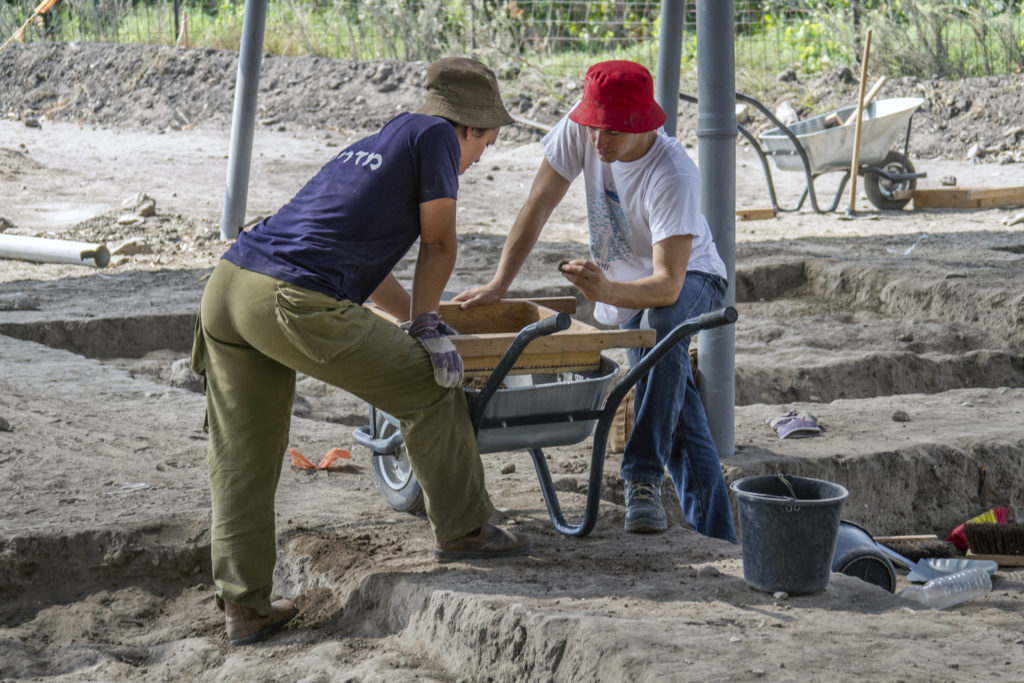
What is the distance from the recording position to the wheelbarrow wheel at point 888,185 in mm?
12469

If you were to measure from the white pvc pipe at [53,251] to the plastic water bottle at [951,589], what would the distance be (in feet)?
24.9

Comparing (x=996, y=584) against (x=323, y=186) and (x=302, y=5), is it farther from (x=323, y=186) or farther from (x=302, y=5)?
(x=302, y=5)

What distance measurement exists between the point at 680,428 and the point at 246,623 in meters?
1.70

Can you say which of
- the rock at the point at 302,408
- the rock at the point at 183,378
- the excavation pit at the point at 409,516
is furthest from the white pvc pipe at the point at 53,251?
the rock at the point at 302,408

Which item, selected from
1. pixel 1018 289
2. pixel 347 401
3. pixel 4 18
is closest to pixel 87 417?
pixel 347 401

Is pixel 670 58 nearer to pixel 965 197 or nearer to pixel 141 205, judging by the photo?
pixel 965 197

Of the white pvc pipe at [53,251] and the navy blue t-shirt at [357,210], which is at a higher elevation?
the navy blue t-shirt at [357,210]

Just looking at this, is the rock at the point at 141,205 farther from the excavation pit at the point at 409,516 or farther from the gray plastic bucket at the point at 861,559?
the gray plastic bucket at the point at 861,559

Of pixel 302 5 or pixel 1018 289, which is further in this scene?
pixel 302 5

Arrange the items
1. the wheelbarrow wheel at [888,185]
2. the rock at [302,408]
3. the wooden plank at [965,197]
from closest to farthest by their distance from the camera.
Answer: the rock at [302,408] < the wooden plank at [965,197] < the wheelbarrow wheel at [888,185]

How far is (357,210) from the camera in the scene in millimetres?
3123

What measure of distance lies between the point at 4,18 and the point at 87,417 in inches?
712

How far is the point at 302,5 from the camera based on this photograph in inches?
821

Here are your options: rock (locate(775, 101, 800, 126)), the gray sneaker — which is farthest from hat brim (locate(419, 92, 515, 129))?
rock (locate(775, 101, 800, 126))
